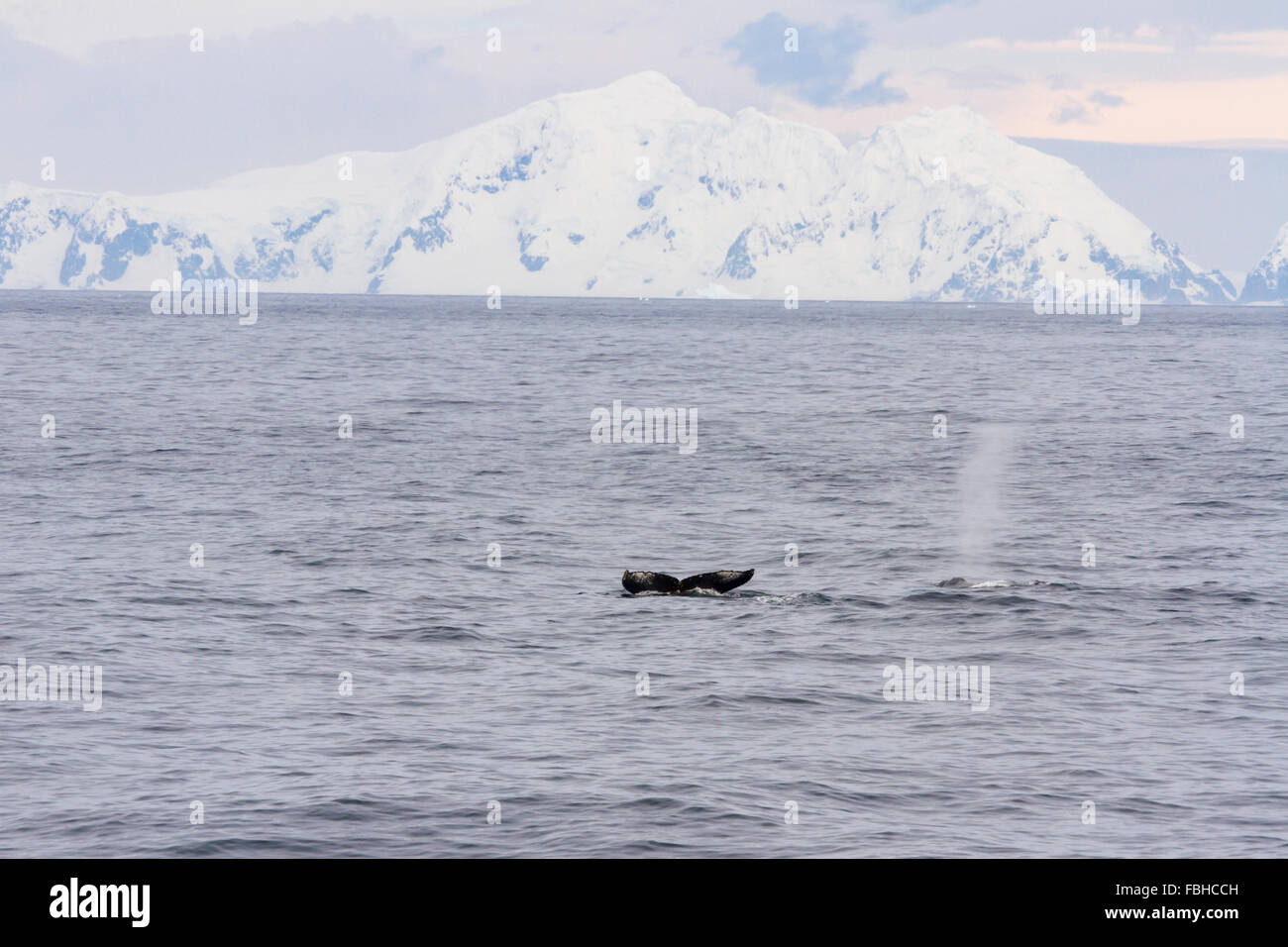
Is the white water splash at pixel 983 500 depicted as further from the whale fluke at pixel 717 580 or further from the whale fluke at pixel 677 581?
the whale fluke at pixel 677 581

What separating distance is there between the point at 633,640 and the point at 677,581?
4.87 metres

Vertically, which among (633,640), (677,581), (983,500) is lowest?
(633,640)

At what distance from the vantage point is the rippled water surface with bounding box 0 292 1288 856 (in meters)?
17.4

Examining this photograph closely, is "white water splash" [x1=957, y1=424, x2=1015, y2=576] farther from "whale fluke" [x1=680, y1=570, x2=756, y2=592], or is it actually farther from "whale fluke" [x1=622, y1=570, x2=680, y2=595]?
"whale fluke" [x1=622, y1=570, x2=680, y2=595]

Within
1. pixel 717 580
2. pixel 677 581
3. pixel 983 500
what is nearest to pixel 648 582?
pixel 677 581

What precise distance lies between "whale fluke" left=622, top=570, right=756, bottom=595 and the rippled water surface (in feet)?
2.31

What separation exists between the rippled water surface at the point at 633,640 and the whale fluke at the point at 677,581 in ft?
2.31

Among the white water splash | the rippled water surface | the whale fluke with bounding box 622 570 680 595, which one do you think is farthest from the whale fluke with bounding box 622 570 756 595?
the white water splash

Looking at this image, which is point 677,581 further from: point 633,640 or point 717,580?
point 633,640

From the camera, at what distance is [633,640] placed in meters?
27.3

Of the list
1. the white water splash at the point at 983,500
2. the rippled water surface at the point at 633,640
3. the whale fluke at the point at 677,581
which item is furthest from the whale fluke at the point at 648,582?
the white water splash at the point at 983,500
